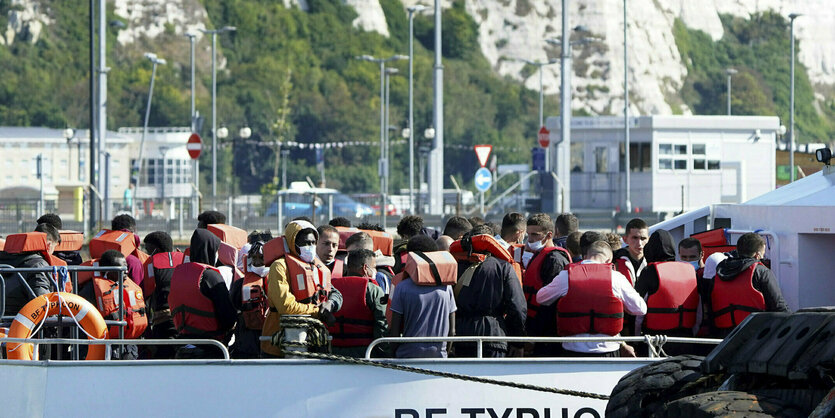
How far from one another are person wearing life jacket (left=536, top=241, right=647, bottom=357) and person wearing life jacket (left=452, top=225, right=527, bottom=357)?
9.8 inches

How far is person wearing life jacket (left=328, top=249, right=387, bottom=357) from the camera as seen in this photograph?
9594 millimetres

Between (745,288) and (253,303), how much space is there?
3.41 metres

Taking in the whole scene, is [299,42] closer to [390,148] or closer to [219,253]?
[390,148]

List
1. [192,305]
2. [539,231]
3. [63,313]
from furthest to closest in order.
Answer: [539,231] < [63,313] < [192,305]

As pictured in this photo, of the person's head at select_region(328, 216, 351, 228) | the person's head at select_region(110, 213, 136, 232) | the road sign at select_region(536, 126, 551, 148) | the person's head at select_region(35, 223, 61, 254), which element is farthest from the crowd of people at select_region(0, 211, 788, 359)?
the road sign at select_region(536, 126, 551, 148)

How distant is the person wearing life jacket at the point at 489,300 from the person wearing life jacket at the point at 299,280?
0.87 metres

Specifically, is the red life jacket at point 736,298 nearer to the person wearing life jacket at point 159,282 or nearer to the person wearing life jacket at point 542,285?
the person wearing life jacket at point 542,285

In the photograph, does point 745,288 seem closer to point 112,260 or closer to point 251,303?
point 251,303

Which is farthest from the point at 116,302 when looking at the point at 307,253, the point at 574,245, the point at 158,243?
the point at 574,245

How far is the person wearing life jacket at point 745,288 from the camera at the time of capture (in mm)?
9734

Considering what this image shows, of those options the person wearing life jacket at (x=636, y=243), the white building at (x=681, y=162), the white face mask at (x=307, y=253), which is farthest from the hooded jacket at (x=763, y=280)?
the white building at (x=681, y=162)

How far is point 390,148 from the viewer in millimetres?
107688

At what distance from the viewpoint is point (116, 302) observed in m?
11.0

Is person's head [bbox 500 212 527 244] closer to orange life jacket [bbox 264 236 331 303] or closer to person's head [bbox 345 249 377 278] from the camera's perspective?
person's head [bbox 345 249 377 278]
